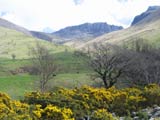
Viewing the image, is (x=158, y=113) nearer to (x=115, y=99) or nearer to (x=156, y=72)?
(x=115, y=99)

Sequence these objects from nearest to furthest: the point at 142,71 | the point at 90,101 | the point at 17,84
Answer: the point at 90,101 → the point at 142,71 → the point at 17,84

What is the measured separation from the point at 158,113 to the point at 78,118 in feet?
20.0

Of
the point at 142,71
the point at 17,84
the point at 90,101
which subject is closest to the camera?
the point at 90,101

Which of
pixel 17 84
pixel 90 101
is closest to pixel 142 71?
pixel 17 84

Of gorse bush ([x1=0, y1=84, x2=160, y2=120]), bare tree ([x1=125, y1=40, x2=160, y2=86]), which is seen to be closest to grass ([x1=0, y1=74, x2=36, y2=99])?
bare tree ([x1=125, y1=40, x2=160, y2=86])

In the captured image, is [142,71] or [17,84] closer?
[142,71]

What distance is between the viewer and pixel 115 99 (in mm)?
36375

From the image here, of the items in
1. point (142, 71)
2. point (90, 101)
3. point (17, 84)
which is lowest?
point (17, 84)

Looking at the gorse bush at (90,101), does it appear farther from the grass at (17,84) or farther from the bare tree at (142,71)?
the grass at (17,84)

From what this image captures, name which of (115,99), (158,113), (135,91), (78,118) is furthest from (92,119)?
(135,91)

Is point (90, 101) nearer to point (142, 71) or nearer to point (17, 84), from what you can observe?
point (142, 71)

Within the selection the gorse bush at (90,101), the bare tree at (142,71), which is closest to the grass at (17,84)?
the bare tree at (142,71)

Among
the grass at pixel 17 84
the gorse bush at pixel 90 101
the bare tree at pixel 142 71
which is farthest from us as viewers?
the grass at pixel 17 84

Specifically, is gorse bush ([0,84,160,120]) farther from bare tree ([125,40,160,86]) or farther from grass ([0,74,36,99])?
grass ([0,74,36,99])
